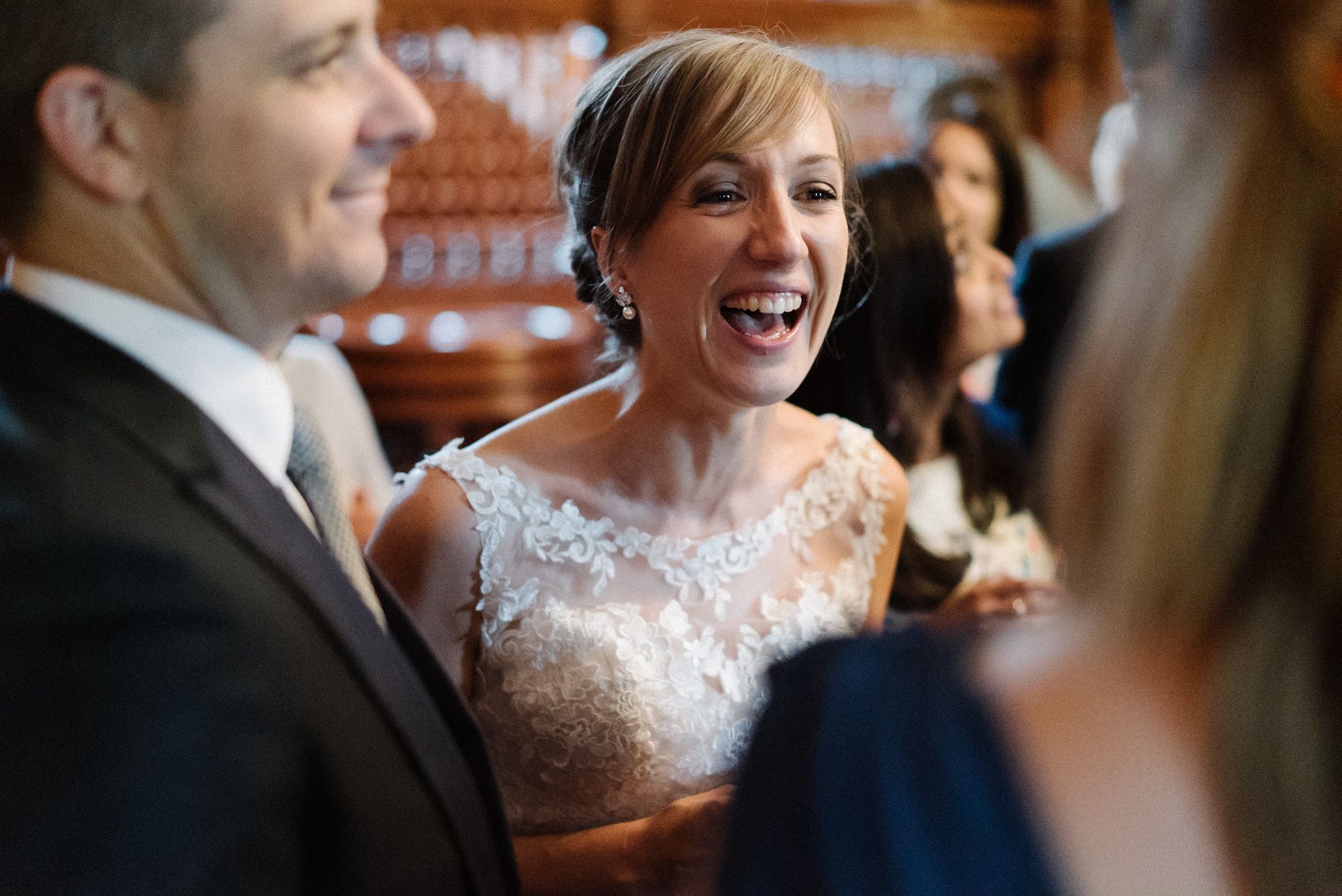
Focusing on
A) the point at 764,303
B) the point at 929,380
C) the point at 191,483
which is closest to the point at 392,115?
the point at 191,483

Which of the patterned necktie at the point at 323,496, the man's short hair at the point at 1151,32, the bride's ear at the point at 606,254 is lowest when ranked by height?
the patterned necktie at the point at 323,496

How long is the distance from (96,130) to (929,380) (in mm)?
1756

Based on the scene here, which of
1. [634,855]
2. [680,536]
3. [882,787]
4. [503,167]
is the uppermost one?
[503,167]

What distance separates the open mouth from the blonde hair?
2.75ft

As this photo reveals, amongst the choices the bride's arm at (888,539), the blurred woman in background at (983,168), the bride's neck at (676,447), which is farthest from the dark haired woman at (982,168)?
the bride's neck at (676,447)

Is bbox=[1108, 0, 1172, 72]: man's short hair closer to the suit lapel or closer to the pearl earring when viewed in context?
the suit lapel

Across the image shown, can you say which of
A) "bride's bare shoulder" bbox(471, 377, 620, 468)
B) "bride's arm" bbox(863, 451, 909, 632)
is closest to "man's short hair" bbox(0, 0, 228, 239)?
"bride's bare shoulder" bbox(471, 377, 620, 468)

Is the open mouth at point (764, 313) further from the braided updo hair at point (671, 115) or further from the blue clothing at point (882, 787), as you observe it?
the blue clothing at point (882, 787)

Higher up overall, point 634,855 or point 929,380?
point 929,380

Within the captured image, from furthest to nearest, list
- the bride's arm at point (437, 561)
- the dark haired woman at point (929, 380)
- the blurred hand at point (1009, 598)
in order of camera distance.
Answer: the dark haired woman at point (929, 380)
the blurred hand at point (1009, 598)
the bride's arm at point (437, 561)

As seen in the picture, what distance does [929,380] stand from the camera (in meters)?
2.31

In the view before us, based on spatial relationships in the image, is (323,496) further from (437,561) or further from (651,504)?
(651,504)

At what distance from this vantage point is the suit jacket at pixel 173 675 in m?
0.70

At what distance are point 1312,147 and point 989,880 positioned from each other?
1.43 feet
